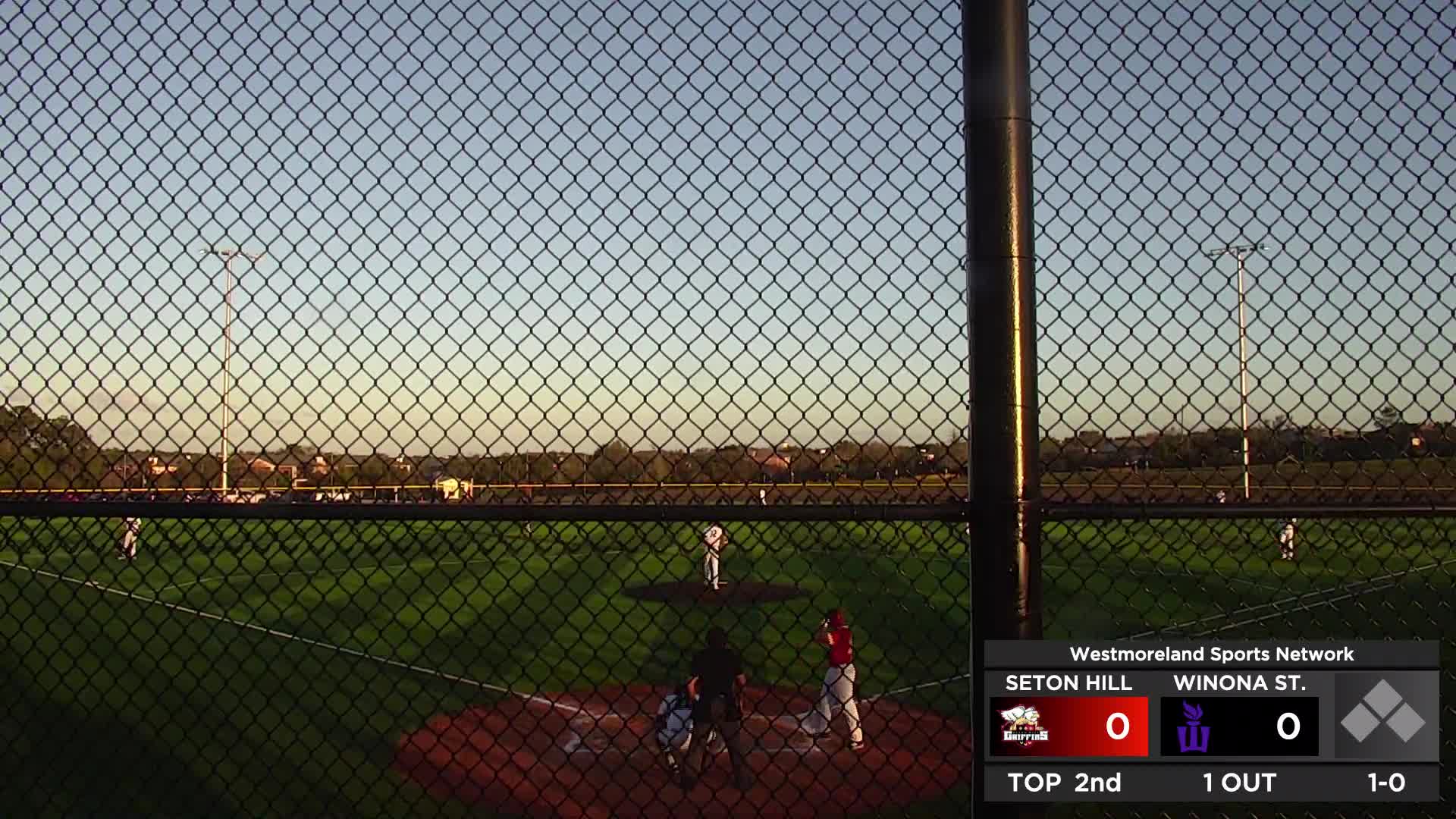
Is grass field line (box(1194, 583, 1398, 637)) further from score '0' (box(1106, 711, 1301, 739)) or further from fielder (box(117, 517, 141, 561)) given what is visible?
fielder (box(117, 517, 141, 561))

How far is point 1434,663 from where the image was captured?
2941 millimetres

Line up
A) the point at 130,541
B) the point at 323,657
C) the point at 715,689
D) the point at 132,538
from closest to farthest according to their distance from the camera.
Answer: the point at 130,541 → the point at 132,538 → the point at 715,689 → the point at 323,657

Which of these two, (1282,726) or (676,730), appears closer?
(1282,726)

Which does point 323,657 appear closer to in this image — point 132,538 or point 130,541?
point 132,538

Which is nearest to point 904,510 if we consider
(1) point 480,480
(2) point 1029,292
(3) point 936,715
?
(2) point 1029,292

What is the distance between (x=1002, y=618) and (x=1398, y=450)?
136 centimetres

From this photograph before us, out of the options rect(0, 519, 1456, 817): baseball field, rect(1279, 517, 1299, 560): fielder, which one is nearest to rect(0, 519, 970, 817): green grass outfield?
rect(0, 519, 1456, 817): baseball field

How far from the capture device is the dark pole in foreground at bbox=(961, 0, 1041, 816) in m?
2.62

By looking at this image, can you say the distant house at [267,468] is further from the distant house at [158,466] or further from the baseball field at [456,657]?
the distant house at [158,466]

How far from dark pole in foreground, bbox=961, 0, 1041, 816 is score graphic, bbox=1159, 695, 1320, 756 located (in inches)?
19.2

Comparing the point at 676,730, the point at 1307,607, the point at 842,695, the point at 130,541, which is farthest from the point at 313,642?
the point at 842,695
